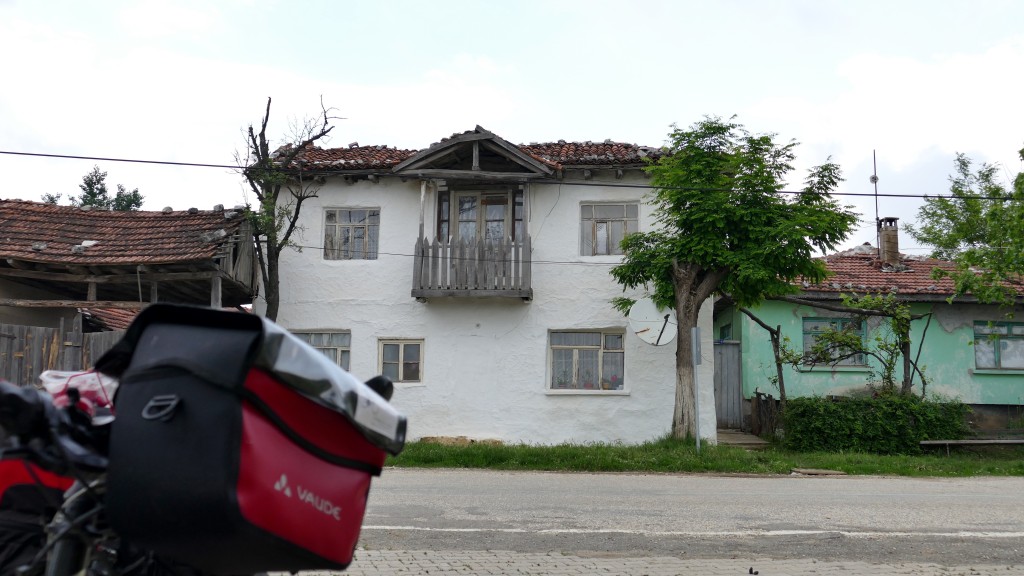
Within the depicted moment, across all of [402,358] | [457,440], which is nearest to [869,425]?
[457,440]

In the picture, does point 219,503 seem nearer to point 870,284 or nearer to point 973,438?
point 973,438

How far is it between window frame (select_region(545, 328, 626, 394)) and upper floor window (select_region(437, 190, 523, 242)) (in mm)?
2490

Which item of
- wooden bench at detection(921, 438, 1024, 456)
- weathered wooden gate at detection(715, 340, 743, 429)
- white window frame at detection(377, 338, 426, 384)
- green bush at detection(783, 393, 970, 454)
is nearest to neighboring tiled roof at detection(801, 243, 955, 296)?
weathered wooden gate at detection(715, 340, 743, 429)

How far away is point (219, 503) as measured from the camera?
82.1 inches

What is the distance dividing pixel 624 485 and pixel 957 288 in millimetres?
10917

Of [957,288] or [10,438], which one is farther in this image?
[957,288]

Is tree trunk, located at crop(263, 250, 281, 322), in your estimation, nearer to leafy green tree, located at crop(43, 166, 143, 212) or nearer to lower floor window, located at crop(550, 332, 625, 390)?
lower floor window, located at crop(550, 332, 625, 390)

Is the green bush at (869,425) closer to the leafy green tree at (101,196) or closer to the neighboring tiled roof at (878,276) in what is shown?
the neighboring tiled roof at (878,276)

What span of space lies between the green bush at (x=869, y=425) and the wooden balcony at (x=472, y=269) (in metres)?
5.85

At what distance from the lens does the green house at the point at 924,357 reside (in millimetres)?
23250

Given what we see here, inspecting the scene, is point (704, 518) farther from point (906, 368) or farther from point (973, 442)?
point (906, 368)

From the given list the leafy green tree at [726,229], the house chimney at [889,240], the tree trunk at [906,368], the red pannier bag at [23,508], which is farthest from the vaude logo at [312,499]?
the house chimney at [889,240]

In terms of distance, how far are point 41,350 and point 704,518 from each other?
36.5ft

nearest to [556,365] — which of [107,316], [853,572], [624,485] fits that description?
[624,485]
